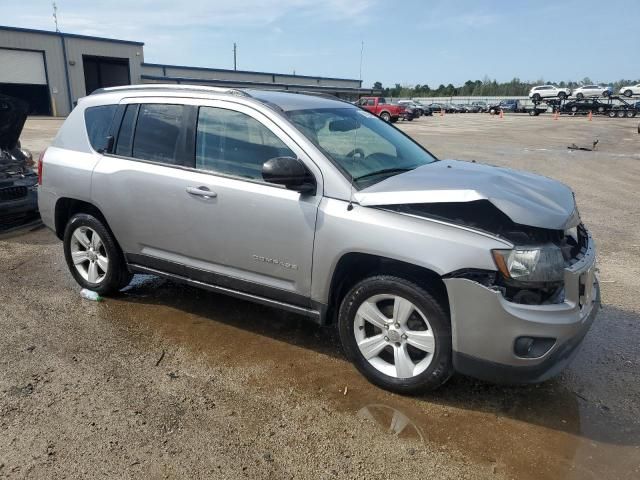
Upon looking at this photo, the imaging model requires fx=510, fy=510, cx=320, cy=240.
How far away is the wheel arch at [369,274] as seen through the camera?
3033 mm

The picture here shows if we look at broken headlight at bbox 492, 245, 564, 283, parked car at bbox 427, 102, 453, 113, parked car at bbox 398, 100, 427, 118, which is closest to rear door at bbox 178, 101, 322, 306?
broken headlight at bbox 492, 245, 564, 283

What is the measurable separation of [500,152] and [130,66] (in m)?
35.2

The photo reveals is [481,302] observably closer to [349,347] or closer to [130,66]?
[349,347]

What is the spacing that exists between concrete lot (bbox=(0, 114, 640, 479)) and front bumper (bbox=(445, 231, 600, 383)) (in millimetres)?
366

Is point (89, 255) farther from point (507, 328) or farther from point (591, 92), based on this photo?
point (591, 92)

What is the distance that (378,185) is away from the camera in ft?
10.8

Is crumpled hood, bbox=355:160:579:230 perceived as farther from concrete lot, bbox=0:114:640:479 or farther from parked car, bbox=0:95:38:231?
parked car, bbox=0:95:38:231

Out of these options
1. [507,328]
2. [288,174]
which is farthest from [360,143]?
[507,328]

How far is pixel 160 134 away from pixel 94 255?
1.38 m

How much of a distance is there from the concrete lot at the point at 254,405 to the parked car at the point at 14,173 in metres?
2.72

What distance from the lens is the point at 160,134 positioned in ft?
13.4

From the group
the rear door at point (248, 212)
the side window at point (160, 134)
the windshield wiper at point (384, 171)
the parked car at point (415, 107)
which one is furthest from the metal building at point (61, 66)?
the windshield wiper at point (384, 171)

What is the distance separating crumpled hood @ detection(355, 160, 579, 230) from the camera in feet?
9.40

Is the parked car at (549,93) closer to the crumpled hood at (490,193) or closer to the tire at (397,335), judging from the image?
the crumpled hood at (490,193)
